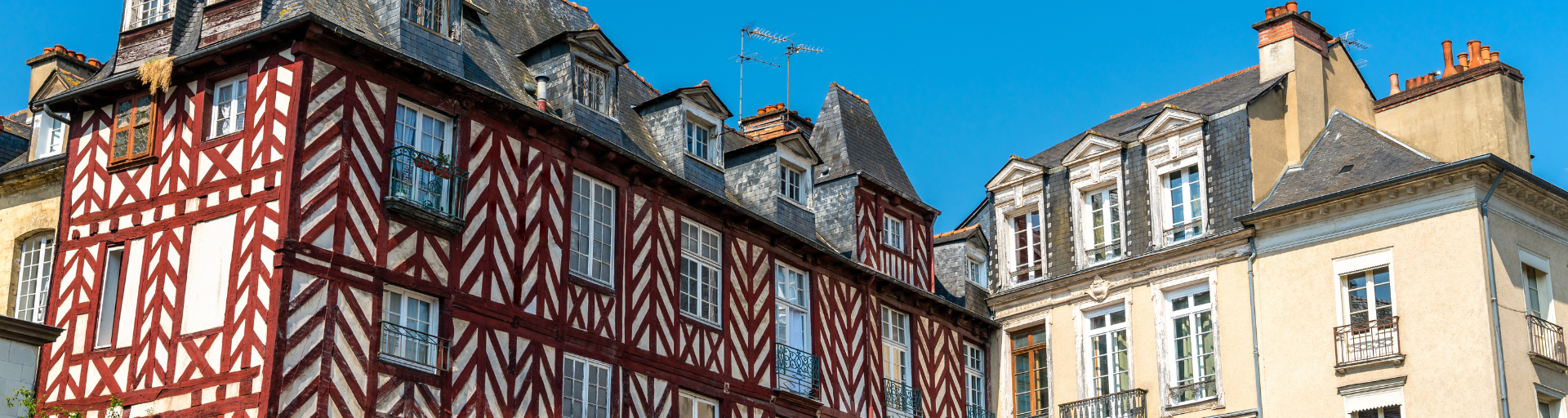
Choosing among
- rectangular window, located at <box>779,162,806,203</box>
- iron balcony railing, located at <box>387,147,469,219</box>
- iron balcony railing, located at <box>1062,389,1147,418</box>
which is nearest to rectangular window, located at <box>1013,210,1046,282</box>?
iron balcony railing, located at <box>1062,389,1147,418</box>

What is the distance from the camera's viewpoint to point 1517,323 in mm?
18766

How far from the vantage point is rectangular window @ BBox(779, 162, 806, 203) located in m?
20.5

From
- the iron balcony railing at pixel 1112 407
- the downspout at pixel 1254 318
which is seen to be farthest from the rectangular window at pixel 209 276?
the downspout at pixel 1254 318

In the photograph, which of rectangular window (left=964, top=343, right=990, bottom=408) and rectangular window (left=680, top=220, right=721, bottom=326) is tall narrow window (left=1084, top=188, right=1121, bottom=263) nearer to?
rectangular window (left=964, top=343, right=990, bottom=408)

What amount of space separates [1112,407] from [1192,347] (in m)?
1.39

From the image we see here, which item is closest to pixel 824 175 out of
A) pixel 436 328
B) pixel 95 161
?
pixel 436 328

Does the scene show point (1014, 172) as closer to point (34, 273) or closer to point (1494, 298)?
point (1494, 298)

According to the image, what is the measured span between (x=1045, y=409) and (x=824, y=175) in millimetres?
4492

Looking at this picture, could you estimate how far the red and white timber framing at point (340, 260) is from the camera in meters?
13.7

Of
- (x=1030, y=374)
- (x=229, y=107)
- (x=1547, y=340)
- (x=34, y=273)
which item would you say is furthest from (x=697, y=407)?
(x=1547, y=340)

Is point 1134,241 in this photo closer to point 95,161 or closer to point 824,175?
point 824,175

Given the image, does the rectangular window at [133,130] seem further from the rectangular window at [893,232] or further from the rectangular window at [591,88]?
the rectangular window at [893,232]

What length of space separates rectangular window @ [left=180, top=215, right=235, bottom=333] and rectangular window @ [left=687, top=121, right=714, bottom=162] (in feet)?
20.4

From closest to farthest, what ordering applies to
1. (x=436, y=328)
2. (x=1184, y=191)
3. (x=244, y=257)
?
(x=244, y=257), (x=436, y=328), (x=1184, y=191)
